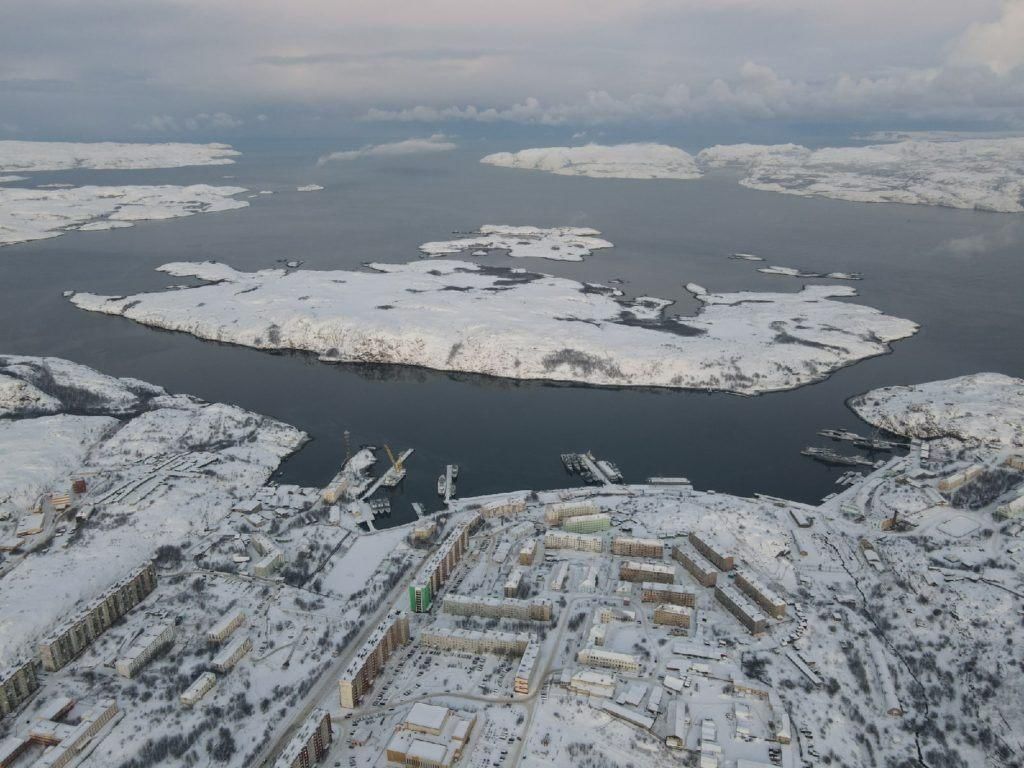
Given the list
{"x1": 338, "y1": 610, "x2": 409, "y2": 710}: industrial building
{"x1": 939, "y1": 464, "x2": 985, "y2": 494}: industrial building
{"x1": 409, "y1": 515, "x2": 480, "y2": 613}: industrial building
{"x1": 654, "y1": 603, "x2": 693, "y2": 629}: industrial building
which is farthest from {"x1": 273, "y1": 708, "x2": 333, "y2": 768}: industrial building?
{"x1": 939, "y1": 464, "x2": 985, "y2": 494}: industrial building

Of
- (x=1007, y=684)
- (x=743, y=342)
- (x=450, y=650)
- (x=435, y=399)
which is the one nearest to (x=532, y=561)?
(x=450, y=650)

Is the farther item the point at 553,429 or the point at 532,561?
the point at 553,429

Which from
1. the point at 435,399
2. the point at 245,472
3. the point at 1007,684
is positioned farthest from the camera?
the point at 435,399

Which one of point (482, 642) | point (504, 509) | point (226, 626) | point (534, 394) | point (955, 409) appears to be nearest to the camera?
point (482, 642)

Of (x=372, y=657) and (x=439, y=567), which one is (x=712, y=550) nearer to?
(x=439, y=567)

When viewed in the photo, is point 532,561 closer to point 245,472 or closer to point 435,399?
point 245,472

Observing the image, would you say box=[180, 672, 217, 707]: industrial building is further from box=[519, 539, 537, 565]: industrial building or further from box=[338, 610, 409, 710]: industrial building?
box=[519, 539, 537, 565]: industrial building

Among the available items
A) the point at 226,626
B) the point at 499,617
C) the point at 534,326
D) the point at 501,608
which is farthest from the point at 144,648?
the point at 534,326
